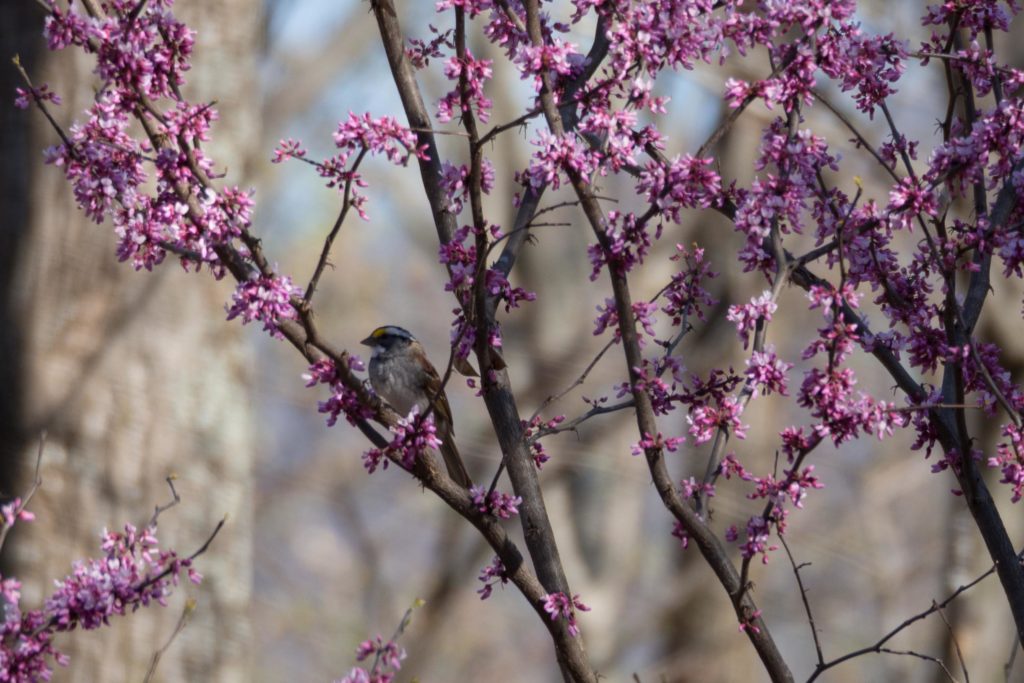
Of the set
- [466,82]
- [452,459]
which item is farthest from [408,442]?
[452,459]

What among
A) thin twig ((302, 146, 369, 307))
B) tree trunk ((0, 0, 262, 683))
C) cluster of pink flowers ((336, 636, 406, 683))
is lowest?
cluster of pink flowers ((336, 636, 406, 683))

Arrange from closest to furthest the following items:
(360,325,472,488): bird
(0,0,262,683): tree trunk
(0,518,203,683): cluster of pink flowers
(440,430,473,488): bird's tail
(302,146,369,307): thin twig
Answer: (302,146,369,307): thin twig
(0,518,203,683): cluster of pink flowers
(440,430,473,488): bird's tail
(360,325,472,488): bird
(0,0,262,683): tree trunk

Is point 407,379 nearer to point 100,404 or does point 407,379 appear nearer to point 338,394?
point 338,394

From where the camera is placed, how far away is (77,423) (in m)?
5.11

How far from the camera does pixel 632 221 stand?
2.29m

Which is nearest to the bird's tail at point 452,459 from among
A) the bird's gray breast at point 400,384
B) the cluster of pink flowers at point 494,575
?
the bird's gray breast at point 400,384

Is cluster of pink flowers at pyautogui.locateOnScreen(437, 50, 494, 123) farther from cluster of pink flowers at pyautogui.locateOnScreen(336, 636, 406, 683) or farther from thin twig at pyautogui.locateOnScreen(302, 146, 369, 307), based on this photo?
cluster of pink flowers at pyautogui.locateOnScreen(336, 636, 406, 683)

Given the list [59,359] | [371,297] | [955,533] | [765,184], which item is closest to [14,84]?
[59,359]

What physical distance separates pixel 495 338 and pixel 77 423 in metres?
3.18

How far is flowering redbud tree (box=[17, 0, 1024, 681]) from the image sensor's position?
7.26ft

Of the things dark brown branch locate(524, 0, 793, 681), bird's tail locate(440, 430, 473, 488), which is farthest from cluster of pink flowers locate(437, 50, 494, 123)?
bird's tail locate(440, 430, 473, 488)

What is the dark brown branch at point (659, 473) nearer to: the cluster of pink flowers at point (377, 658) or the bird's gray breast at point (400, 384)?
the cluster of pink flowers at point (377, 658)

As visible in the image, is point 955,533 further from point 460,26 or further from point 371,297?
point 371,297

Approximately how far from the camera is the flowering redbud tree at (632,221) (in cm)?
221
